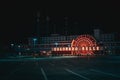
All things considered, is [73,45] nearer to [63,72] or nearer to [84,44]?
[84,44]

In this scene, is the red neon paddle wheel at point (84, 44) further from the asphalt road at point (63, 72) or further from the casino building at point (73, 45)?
the asphalt road at point (63, 72)

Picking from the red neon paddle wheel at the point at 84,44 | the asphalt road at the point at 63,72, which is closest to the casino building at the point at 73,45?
the red neon paddle wheel at the point at 84,44

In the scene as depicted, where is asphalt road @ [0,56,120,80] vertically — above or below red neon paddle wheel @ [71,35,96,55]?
below

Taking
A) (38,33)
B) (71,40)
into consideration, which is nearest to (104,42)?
(71,40)

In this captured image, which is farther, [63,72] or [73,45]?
[73,45]

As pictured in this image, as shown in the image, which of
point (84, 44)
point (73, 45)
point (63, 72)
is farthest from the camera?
point (73, 45)

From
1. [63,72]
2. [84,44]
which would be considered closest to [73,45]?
[84,44]

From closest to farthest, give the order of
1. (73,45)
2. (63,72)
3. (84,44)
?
(63,72) < (84,44) < (73,45)

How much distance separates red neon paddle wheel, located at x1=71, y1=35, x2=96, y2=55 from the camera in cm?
14538

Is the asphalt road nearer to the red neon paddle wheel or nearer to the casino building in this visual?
the casino building

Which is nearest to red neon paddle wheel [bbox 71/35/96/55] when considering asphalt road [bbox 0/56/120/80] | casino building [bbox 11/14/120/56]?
casino building [bbox 11/14/120/56]

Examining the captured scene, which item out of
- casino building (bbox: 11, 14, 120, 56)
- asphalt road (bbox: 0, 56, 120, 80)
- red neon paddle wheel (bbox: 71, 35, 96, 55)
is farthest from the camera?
casino building (bbox: 11, 14, 120, 56)

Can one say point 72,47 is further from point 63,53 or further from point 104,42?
point 104,42

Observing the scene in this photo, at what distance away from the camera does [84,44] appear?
477 feet
